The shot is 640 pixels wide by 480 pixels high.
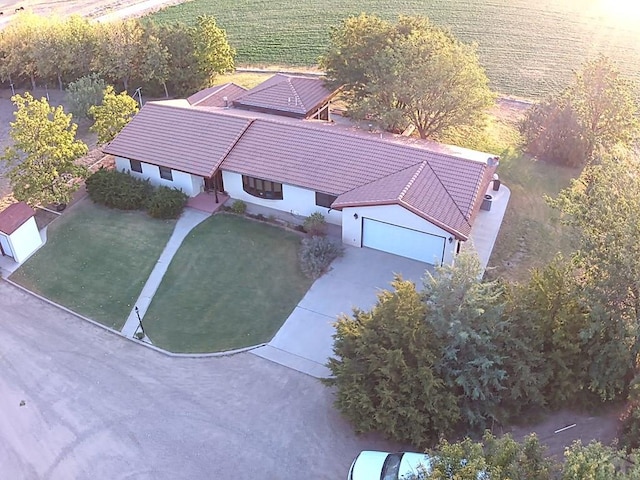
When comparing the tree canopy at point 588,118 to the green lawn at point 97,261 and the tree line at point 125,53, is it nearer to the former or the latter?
the green lawn at point 97,261

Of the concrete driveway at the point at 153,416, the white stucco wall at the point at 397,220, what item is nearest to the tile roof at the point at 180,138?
the white stucco wall at the point at 397,220

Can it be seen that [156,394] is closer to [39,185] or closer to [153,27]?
[39,185]

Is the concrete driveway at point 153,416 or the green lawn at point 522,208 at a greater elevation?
the green lawn at point 522,208

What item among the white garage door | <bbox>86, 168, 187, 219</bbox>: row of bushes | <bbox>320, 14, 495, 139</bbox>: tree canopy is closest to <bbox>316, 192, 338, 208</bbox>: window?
the white garage door

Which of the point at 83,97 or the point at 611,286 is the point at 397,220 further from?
the point at 83,97

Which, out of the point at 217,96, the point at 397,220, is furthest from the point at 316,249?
the point at 217,96

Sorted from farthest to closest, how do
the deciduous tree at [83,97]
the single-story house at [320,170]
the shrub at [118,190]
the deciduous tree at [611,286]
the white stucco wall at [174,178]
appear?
the deciduous tree at [83,97] < the white stucco wall at [174,178] < the shrub at [118,190] < the single-story house at [320,170] < the deciduous tree at [611,286]
